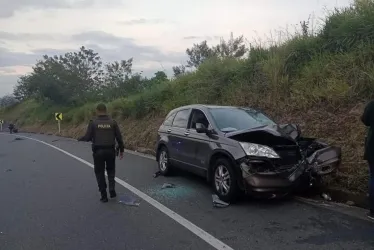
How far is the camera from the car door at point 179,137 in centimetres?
841

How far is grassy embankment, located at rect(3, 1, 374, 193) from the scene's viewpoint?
8.59 meters

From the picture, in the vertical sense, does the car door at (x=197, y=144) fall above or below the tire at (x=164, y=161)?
above

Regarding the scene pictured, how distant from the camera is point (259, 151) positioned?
251 inches

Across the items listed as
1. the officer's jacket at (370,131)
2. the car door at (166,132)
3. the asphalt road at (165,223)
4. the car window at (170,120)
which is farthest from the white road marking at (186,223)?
the officer's jacket at (370,131)

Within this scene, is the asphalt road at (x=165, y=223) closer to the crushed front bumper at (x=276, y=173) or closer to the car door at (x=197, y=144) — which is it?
the crushed front bumper at (x=276, y=173)

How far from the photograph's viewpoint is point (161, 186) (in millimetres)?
8391

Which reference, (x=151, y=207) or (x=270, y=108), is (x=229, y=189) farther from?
(x=270, y=108)

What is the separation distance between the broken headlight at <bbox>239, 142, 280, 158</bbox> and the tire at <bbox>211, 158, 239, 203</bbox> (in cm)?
42

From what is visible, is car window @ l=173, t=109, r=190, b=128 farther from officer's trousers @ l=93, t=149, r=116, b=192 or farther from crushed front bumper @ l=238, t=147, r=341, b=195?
crushed front bumper @ l=238, t=147, r=341, b=195

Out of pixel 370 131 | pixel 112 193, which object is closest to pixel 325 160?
pixel 370 131

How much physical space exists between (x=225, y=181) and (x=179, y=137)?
2.14 metres

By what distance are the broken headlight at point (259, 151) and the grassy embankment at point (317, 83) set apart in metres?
1.54

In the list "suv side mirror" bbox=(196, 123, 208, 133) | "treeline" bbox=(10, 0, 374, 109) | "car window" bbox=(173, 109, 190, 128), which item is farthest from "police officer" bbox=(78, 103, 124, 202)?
"treeline" bbox=(10, 0, 374, 109)

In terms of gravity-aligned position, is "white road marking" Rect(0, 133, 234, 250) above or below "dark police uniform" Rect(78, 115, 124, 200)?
below
